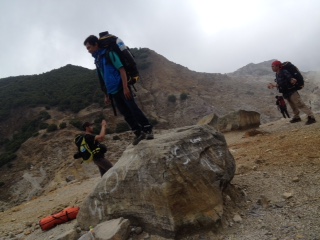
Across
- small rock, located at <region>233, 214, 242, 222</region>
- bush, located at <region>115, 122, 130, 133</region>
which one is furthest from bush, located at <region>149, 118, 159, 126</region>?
small rock, located at <region>233, 214, 242, 222</region>

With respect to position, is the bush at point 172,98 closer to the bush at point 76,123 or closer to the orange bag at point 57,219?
the bush at point 76,123

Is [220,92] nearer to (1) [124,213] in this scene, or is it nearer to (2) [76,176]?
(2) [76,176]

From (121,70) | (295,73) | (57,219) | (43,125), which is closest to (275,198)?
(121,70)

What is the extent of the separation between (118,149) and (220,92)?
21.7 meters

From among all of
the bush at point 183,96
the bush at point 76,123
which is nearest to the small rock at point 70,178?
the bush at point 76,123

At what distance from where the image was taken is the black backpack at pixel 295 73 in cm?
866

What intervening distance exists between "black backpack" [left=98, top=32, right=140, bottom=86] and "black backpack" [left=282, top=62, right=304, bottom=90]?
5.94m

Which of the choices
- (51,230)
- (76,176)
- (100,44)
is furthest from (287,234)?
(76,176)

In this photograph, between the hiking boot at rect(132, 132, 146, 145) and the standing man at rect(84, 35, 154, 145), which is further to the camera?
the hiking boot at rect(132, 132, 146, 145)

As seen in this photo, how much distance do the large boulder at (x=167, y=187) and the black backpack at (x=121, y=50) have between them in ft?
3.86

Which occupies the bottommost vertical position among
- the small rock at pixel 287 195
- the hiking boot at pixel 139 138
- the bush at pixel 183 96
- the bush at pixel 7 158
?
the small rock at pixel 287 195

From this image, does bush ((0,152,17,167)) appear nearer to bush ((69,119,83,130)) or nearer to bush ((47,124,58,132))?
bush ((47,124,58,132))

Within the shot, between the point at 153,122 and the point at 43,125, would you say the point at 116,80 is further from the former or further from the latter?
the point at 153,122

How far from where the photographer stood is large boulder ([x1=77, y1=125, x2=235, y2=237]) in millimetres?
3777
